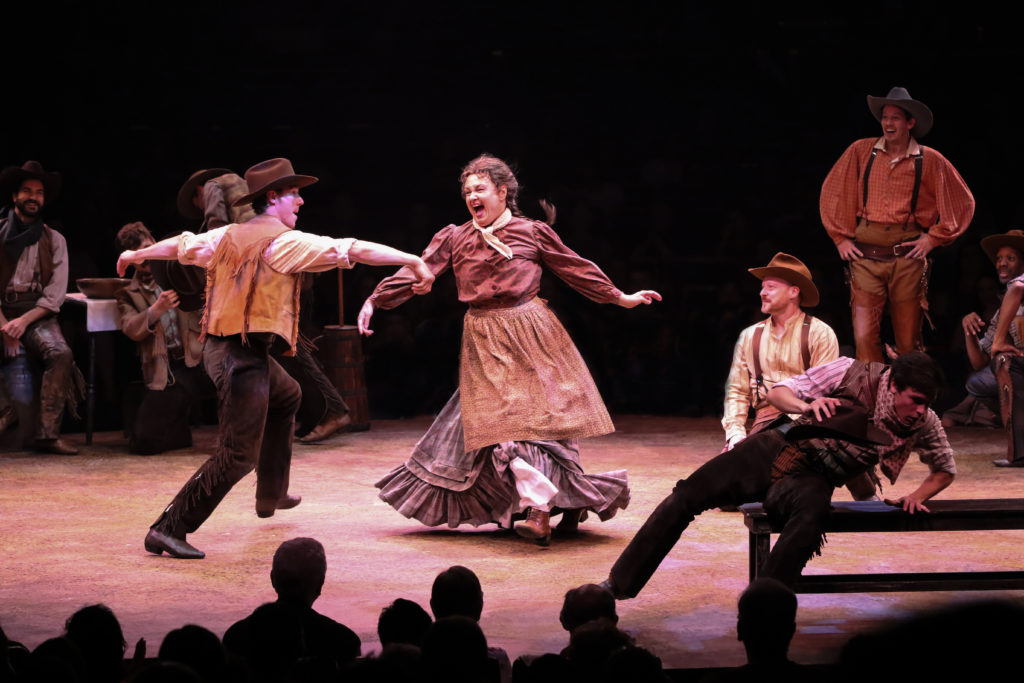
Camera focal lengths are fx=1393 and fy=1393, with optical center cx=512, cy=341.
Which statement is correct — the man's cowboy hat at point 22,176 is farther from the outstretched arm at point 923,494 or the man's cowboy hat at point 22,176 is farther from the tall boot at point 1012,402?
the outstretched arm at point 923,494

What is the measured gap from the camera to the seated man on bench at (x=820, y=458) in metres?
4.29

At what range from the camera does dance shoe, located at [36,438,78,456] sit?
837 centimetres

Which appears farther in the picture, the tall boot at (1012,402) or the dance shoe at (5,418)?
the dance shoe at (5,418)

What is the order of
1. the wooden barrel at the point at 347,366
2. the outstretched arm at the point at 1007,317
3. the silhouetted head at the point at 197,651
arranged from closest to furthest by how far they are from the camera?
1. the silhouetted head at the point at 197,651
2. the outstretched arm at the point at 1007,317
3. the wooden barrel at the point at 347,366

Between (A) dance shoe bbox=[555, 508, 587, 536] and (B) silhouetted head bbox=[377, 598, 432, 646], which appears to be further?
(A) dance shoe bbox=[555, 508, 587, 536]

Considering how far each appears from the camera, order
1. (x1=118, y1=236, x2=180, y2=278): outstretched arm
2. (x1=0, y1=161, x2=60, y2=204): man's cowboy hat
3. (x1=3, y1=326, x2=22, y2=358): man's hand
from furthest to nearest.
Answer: (x1=3, y1=326, x2=22, y2=358): man's hand, (x1=0, y1=161, x2=60, y2=204): man's cowboy hat, (x1=118, y1=236, x2=180, y2=278): outstretched arm

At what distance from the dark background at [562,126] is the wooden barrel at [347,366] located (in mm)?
793

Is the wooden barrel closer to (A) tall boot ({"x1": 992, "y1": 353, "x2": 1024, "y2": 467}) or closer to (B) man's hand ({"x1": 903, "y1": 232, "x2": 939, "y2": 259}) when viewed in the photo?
(B) man's hand ({"x1": 903, "y1": 232, "x2": 939, "y2": 259})

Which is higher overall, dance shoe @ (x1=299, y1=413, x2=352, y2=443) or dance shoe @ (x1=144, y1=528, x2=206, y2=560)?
dance shoe @ (x1=299, y1=413, x2=352, y2=443)

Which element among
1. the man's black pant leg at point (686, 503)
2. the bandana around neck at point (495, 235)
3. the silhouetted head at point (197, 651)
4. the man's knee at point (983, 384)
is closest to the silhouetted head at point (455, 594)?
the silhouetted head at point (197, 651)

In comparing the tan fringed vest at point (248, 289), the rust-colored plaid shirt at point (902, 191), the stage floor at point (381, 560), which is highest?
the rust-colored plaid shirt at point (902, 191)

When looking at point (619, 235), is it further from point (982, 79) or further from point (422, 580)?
→ point (422, 580)

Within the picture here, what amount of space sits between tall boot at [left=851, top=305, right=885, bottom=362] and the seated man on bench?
10.4 ft

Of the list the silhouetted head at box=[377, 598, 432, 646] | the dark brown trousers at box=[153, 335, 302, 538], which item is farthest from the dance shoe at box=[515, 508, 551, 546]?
the silhouetted head at box=[377, 598, 432, 646]
